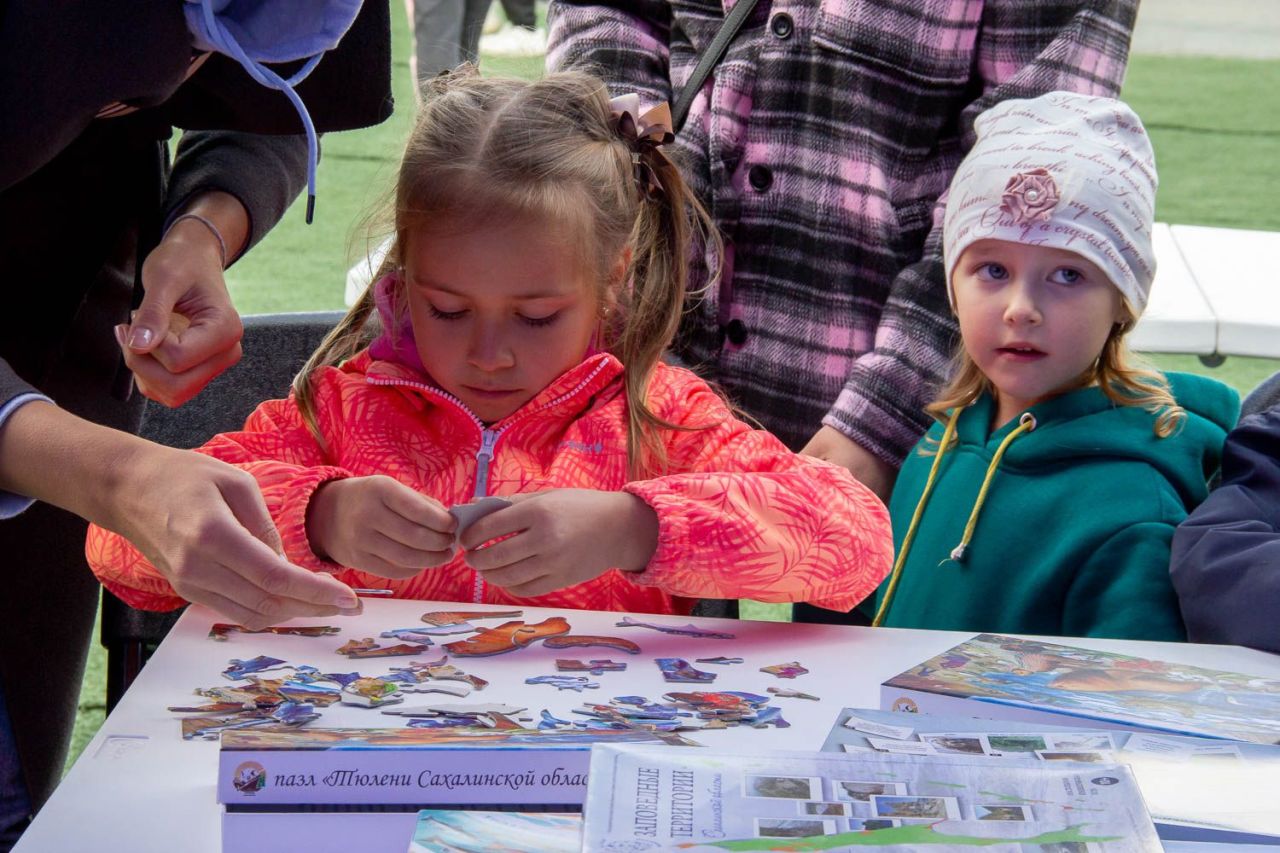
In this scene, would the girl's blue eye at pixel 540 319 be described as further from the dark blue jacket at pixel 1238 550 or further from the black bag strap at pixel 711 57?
the dark blue jacket at pixel 1238 550

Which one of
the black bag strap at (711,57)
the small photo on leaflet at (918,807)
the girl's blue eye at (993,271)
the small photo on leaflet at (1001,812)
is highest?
the black bag strap at (711,57)

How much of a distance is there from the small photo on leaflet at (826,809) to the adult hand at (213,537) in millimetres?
417

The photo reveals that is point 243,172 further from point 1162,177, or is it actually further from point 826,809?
point 1162,177

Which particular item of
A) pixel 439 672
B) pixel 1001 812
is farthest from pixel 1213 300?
pixel 1001 812

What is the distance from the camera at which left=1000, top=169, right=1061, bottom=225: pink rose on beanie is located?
1629 millimetres

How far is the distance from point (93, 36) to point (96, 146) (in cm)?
36

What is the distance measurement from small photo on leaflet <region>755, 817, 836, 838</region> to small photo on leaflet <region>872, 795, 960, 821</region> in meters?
0.03

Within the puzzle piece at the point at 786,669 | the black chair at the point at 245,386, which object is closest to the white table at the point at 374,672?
the puzzle piece at the point at 786,669

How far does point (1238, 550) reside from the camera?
1.43 m

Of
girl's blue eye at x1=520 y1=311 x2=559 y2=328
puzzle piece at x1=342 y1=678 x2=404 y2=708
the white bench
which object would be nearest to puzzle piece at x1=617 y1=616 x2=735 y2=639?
puzzle piece at x1=342 y1=678 x2=404 y2=708

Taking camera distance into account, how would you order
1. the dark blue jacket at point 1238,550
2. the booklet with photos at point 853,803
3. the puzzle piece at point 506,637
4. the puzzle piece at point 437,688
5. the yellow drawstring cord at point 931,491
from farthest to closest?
the yellow drawstring cord at point 931,491 < the dark blue jacket at point 1238,550 < the puzzle piece at point 506,637 < the puzzle piece at point 437,688 < the booklet with photos at point 853,803

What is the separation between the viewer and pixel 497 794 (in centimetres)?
90

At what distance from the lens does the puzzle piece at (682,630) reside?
51.7 inches

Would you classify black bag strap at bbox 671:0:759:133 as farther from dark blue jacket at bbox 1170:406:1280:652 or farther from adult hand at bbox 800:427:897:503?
dark blue jacket at bbox 1170:406:1280:652
